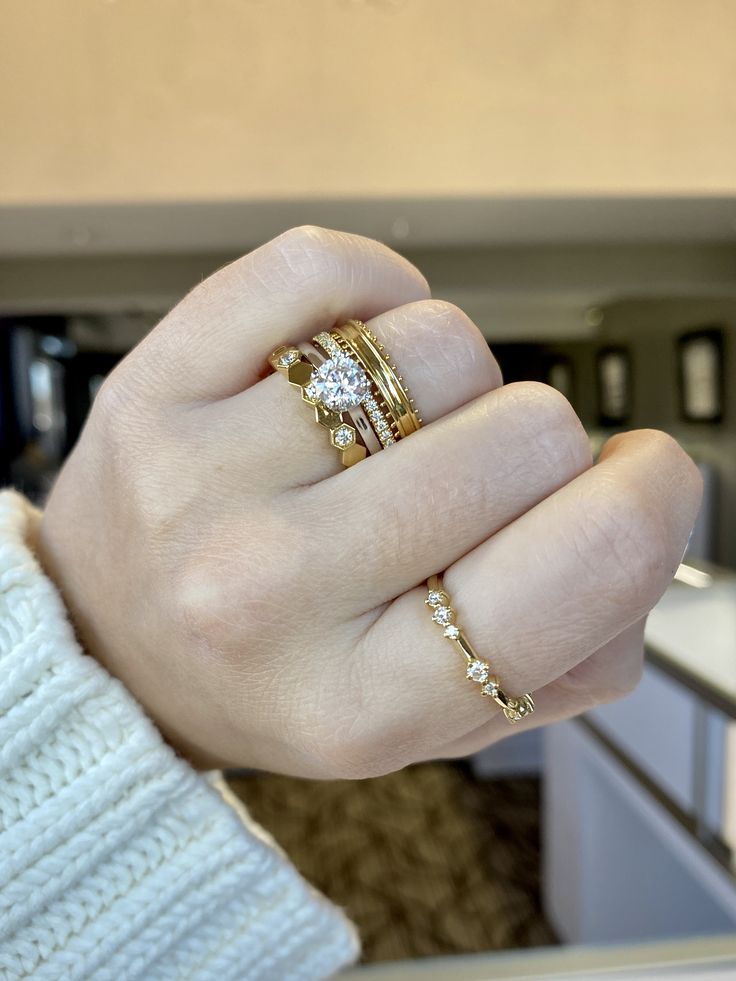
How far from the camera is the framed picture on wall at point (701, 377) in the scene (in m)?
1.45

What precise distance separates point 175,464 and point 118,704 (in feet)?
0.35

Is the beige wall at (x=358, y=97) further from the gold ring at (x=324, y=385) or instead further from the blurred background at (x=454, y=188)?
the gold ring at (x=324, y=385)

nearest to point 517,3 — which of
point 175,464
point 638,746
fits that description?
point 638,746

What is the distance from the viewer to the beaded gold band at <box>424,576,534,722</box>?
0.76 ft

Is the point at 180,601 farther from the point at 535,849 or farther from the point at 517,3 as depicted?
the point at 535,849

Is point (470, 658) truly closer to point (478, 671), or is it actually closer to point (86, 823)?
point (478, 671)

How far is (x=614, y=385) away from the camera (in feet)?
4.24

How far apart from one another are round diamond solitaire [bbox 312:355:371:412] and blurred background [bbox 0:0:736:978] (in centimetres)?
80

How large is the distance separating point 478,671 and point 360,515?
6cm

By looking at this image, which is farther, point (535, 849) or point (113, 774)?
point (535, 849)

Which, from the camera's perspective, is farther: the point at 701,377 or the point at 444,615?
the point at 701,377

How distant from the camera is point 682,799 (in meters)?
0.96

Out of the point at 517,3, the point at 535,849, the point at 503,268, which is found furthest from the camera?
the point at 503,268

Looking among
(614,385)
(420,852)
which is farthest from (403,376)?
(420,852)
